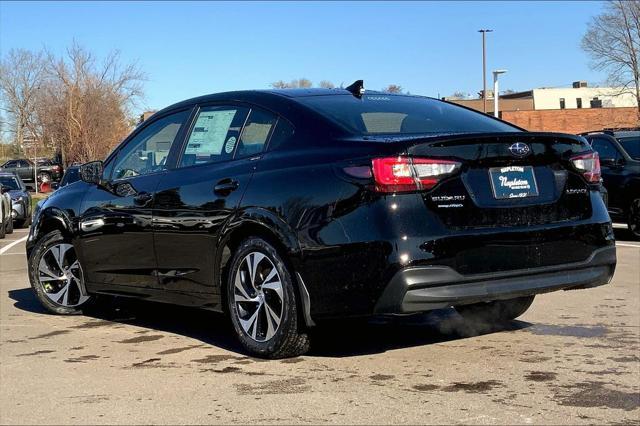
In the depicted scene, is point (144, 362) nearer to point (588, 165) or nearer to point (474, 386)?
point (474, 386)

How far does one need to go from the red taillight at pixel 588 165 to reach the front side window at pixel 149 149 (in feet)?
9.27

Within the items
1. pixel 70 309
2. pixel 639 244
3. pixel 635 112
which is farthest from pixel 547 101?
pixel 70 309

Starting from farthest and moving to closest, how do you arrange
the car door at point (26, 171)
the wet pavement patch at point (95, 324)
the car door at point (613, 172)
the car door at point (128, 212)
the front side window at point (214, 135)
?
the car door at point (26, 171) < the car door at point (613, 172) < the wet pavement patch at point (95, 324) < the car door at point (128, 212) < the front side window at point (214, 135)

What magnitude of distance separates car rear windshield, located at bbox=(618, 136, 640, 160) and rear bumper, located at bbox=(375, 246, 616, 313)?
909cm

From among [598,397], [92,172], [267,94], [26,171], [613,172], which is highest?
[26,171]

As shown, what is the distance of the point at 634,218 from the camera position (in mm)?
13031

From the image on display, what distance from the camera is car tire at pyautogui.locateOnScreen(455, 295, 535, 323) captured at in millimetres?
5938

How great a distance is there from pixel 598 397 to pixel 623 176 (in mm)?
9740

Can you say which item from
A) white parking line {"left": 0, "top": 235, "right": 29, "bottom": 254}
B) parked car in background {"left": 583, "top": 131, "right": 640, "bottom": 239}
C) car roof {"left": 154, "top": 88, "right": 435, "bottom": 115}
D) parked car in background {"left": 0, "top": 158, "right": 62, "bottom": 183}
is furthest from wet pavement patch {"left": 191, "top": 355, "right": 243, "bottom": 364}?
parked car in background {"left": 0, "top": 158, "right": 62, "bottom": 183}

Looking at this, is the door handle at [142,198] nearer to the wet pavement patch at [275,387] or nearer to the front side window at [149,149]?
the front side window at [149,149]

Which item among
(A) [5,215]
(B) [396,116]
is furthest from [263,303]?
(A) [5,215]

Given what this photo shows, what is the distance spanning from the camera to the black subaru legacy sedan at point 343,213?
4.36 m

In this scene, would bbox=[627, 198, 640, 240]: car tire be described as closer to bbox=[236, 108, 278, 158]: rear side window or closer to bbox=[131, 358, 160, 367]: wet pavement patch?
bbox=[236, 108, 278, 158]: rear side window

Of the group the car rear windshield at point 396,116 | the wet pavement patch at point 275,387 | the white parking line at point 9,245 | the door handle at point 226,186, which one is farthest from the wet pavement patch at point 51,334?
the white parking line at point 9,245
